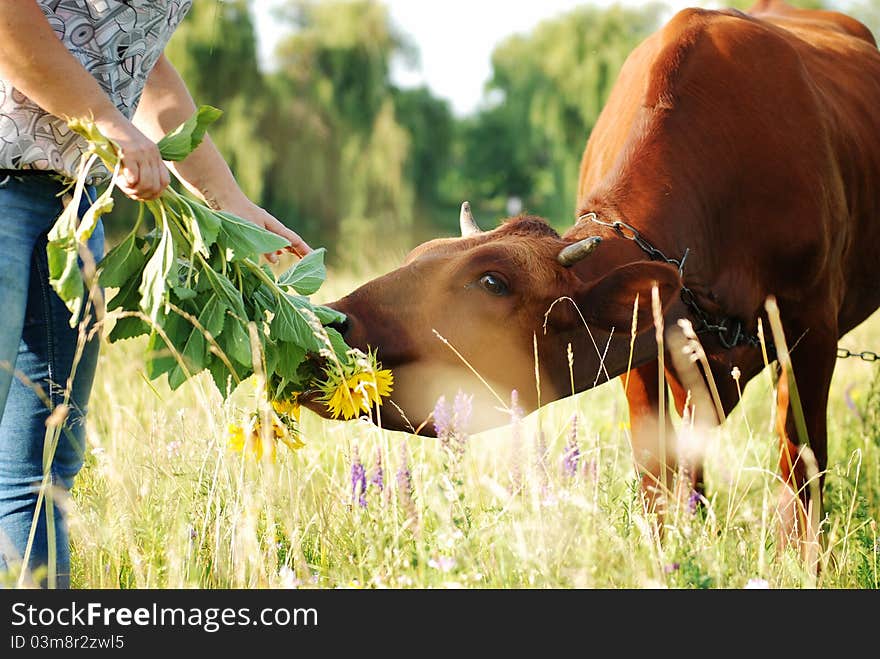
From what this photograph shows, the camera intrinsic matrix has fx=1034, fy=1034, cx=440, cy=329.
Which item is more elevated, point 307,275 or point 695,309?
point 695,309

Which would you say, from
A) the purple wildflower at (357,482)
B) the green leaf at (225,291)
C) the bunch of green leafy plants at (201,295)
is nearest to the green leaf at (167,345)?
the bunch of green leafy plants at (201,295)

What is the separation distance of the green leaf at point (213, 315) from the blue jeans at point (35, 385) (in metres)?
0.29

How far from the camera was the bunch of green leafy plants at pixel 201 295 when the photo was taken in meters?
2.28

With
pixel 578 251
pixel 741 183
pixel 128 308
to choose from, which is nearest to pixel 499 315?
pixel 578 251

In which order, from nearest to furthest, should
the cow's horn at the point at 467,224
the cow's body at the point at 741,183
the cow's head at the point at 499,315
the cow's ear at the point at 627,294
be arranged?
the cow's head at the point at 499,315, the cow's ear at the point at 627,294, the cow's horn at the point at 467,224, the cow's body at the point at 741,183

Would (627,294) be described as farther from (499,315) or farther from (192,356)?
(192,356)

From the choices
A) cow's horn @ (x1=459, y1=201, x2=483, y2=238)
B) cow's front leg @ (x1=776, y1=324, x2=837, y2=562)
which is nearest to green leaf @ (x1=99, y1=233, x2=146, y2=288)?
cow's horn @ (x1=459, y1=201, x2=483, y2=238)

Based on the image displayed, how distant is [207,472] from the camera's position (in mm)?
3119

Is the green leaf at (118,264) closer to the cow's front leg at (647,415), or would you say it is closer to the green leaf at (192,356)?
the green leaf at (192,356)

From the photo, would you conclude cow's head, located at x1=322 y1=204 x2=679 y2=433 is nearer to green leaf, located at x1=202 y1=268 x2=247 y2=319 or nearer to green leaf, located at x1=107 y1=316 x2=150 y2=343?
green leaf, located at x1=202 y1=268 x2=247 y2=319

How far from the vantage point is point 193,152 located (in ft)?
9.00

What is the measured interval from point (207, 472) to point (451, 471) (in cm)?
104

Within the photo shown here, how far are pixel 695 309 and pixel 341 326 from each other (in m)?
1.35

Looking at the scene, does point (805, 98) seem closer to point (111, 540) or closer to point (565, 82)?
point (111, 540)
